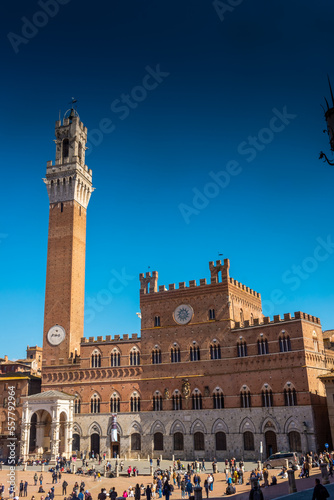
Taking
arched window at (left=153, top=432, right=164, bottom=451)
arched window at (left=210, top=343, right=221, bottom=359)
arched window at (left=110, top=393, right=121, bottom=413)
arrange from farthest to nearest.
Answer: arched window at (left=110, top=393, right=121, bottom=413) < arched window at (left=153, top=432, right=164, bottom=451) < arched window at (left=210, top=343, right=221, bottom=359)

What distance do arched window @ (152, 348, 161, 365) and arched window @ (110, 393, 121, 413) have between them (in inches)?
237

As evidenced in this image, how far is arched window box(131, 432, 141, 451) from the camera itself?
5388cm

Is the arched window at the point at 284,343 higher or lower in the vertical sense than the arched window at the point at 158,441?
higher

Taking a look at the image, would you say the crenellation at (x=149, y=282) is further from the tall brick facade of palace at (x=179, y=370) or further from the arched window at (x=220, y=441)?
the arched window at (x=220, y=441)

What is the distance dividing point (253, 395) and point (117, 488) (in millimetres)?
17502

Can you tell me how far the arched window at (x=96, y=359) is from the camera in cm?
5819

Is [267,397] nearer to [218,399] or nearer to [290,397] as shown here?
[290,397]

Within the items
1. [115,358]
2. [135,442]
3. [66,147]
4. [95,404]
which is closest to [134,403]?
[135,442]

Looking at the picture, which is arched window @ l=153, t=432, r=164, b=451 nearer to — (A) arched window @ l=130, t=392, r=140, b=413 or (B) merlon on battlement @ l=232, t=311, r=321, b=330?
(A) arched window @ l=130, t=392, r=140, b=413

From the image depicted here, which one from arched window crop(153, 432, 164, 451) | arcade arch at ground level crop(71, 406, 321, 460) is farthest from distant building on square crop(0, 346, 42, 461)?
arched window crop(153, 432, 164, 451)

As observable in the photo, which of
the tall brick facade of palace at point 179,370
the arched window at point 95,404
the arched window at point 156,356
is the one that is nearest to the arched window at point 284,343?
the tall brick facade of palace at point 179,370

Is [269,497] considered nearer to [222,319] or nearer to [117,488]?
[117,488]

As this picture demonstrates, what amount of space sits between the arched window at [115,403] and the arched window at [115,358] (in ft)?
11.7

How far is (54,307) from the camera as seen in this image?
6112cm
